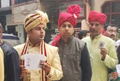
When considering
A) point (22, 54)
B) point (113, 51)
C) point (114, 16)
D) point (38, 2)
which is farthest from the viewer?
point (38, 2)

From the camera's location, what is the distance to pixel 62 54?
117 inches

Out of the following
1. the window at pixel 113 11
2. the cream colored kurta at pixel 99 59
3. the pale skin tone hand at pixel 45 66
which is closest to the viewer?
the pale skin tone hand at pixel 45 66

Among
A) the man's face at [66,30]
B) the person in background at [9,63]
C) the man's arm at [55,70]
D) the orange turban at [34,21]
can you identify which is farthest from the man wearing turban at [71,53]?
the person in background at [9,63]

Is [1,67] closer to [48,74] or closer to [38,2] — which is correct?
[48,74]

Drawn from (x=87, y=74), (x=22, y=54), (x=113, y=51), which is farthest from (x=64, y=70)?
(x=113, y=51)

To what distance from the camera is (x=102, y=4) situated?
13.5 m

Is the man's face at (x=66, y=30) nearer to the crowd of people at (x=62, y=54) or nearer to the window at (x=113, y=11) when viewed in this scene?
the crowd of people at (x=62, y=54)

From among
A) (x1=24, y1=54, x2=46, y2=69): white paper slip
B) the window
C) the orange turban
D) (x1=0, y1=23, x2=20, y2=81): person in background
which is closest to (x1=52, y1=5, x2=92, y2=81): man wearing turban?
the orange turban

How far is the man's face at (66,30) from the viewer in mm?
2940

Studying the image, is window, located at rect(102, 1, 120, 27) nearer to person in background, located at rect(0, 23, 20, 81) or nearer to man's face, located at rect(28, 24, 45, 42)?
man's face, located at rect(28, 24, 45, 42)

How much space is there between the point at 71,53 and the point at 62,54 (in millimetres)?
116

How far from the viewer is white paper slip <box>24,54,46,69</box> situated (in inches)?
96.9

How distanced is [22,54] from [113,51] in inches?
54.3

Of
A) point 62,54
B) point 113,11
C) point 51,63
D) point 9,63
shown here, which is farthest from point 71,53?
point 113,11
